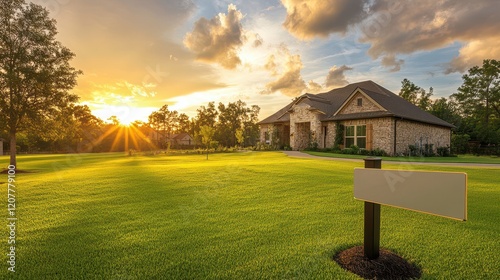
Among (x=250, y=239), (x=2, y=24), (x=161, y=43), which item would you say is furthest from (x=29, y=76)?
(x=250, y=239)

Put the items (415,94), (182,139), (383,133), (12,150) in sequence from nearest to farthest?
(12,150) < (383,133) < (415,94) < (182,139)

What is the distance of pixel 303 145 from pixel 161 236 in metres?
26.3

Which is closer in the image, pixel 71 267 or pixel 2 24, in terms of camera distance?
pixel 71 267

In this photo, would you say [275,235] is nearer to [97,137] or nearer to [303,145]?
[303,145]

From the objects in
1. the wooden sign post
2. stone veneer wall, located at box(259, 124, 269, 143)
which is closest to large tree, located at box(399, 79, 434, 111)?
stone veneer wall, located at box(259, 124, 269, 143)

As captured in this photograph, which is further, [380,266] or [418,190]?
[380,266]

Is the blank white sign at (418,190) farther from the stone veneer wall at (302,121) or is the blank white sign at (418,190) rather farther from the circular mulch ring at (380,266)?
the stone veneer wall at (302,121)

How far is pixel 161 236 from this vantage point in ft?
10.7

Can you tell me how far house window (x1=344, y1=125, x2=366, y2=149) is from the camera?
73.3ft

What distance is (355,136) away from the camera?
900 inches

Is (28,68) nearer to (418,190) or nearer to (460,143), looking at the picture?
(418,190)

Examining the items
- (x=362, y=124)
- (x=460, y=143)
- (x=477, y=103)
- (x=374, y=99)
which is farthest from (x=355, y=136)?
(x=477, y=103)

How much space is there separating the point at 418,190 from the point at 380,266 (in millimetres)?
1232

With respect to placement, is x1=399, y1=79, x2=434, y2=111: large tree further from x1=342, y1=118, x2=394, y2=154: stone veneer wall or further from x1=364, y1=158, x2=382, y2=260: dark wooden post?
x1=364, y1=158, x2=382, y2=260: dark wooden post
